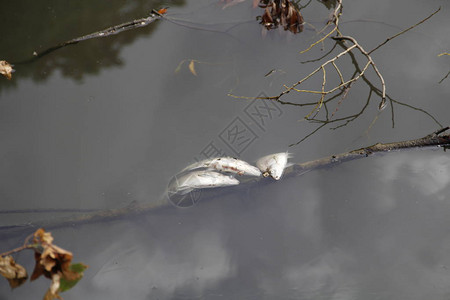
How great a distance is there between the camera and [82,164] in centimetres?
342

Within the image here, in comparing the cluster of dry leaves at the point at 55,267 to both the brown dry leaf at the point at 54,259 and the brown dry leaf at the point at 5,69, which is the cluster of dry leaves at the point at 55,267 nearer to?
the brown dry leaf at the point at 54,259

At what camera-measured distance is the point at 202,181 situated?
3225 millimetres

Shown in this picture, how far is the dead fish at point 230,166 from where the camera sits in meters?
3.23

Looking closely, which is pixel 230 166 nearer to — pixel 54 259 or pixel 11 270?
pixel 54 259

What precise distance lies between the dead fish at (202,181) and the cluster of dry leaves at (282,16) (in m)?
1.67

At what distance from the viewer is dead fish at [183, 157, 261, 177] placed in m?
3.23

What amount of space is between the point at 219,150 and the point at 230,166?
0.26 m

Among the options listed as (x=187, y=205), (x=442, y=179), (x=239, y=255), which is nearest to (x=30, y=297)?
(x=187, y=205)

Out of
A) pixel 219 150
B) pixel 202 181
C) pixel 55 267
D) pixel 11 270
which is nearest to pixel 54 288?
pixel 55 267

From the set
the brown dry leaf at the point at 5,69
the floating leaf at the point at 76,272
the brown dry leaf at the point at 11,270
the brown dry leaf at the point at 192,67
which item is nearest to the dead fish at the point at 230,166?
the brown dry leaf at the point at 192,67

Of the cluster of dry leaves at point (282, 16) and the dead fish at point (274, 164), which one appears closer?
the dead fish at point (274, 164)

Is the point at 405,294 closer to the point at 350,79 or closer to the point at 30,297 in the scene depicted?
the point at 350,79

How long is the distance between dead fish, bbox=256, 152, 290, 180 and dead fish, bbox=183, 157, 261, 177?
0.06 metres

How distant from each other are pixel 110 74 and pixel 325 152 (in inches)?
89.4
